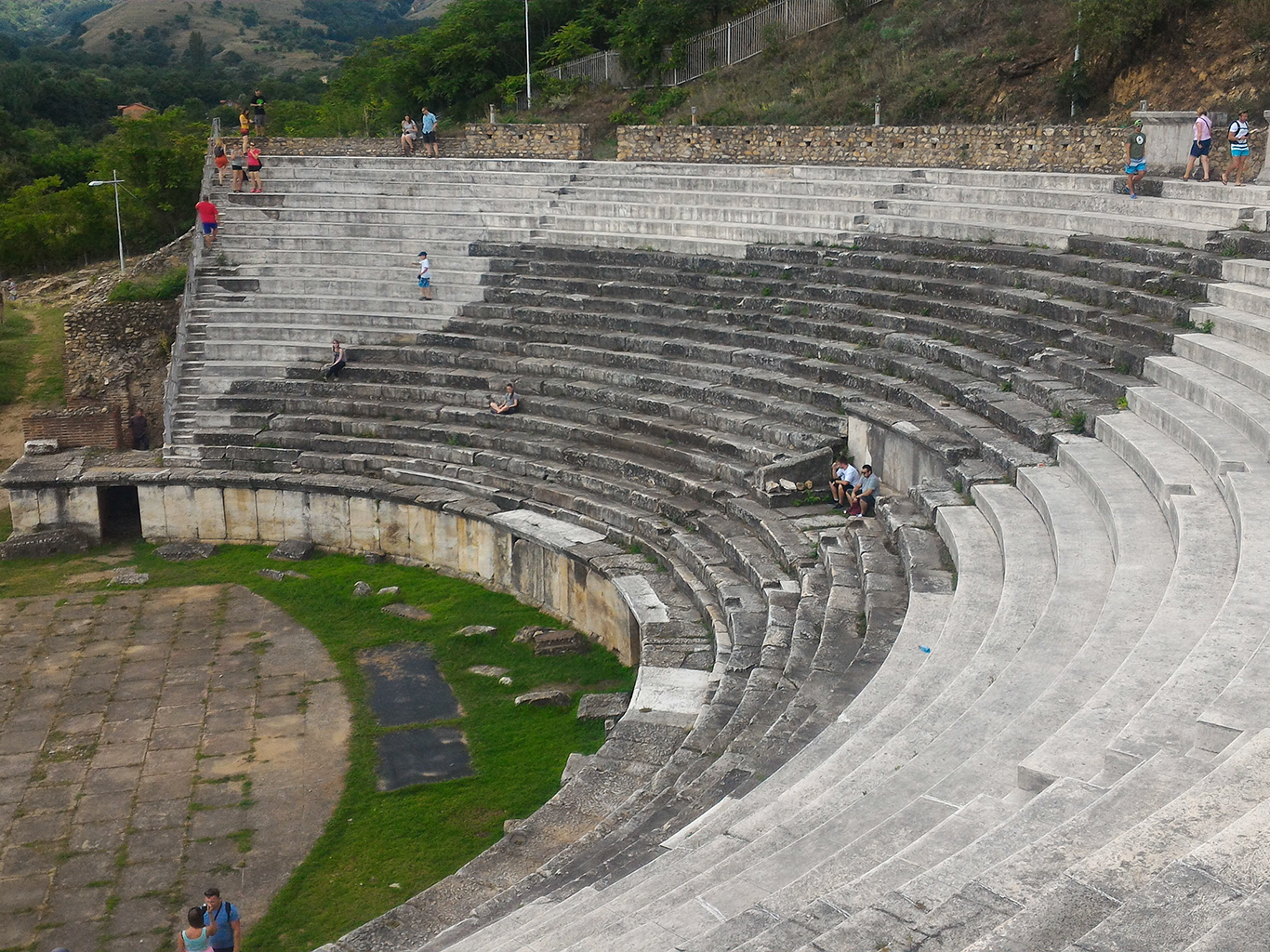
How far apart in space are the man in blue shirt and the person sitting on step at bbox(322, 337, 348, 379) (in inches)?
345

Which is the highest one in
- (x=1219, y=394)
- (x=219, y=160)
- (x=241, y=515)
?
(x=219, y=160)

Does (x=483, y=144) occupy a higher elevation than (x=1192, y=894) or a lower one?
higher

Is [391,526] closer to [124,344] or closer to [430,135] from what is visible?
[430,135]

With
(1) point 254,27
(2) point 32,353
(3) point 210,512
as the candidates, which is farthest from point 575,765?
(1) point 254,27

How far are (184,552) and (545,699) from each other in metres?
6.98

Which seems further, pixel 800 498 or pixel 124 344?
pixel 124 344

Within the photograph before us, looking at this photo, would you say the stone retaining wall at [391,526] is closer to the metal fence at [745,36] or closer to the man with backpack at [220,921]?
the man with backpack at [220,921]

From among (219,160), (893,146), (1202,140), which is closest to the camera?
(1202,140)

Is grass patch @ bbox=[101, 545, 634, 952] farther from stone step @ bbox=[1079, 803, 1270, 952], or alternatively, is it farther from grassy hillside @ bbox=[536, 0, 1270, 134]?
grassy hillside @ bbox=[536, 0, 1270, 134]

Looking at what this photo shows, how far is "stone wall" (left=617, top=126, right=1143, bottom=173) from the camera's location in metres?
17.2

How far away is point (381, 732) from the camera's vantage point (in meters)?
12.0

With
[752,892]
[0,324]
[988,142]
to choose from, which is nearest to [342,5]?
[0,324]

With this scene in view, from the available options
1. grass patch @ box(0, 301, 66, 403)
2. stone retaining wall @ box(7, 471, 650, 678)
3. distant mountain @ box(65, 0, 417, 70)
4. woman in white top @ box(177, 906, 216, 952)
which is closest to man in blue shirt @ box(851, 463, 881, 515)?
stone retaining wall @ box(7, 471, 650, 678)

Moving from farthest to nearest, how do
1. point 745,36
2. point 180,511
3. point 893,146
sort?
point 745,36 < point 893,146 < point 180,511
